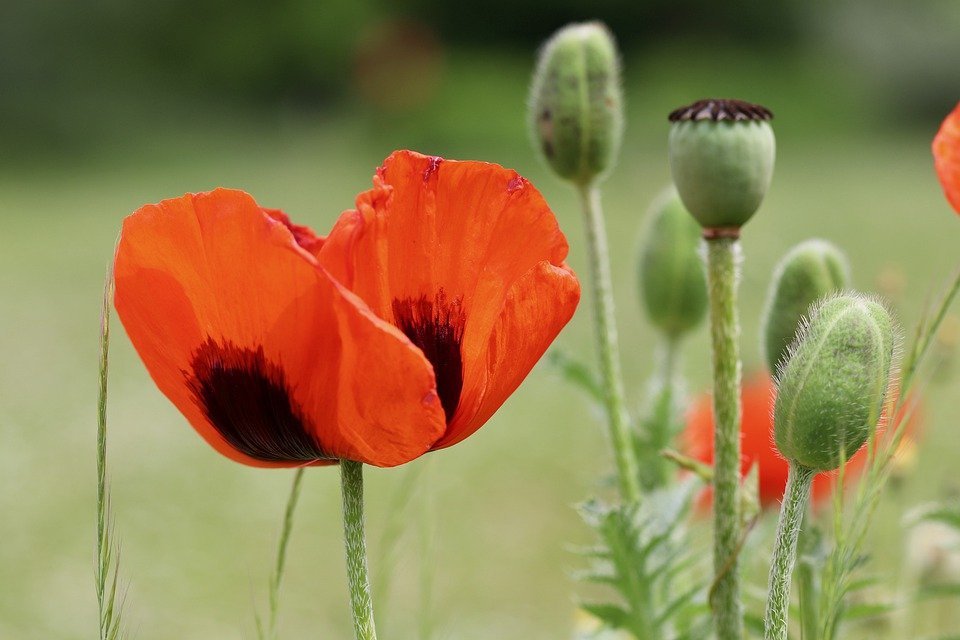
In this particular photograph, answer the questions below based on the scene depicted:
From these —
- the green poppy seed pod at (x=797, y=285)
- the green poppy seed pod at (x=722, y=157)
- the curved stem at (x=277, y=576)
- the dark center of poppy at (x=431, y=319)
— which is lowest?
the curved stem at (x=277, y=576)

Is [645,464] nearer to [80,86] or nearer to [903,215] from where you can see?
[903,215]

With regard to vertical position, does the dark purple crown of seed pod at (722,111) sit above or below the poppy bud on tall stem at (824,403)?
above

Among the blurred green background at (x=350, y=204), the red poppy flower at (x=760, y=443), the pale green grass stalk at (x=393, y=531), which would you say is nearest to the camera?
the pale green grass stalk at (x=393, y=531)

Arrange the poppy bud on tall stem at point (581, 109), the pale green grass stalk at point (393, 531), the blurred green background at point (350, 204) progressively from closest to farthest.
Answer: the pale green grass stalk at point (393, 531)
the poppy bud on tall stem at point (581, 109)
the blurred green background at point (350, 204)

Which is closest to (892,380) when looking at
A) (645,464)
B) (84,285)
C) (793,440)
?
(793,440)

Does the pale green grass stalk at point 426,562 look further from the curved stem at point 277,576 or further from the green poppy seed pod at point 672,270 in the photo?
the green poppy seed pod at point 672,270

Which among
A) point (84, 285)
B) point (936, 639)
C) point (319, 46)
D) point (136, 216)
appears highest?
point (319, 46)

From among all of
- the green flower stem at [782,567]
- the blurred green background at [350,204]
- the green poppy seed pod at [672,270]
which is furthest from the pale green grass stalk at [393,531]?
the green poppy seed pod at [672,270]
